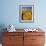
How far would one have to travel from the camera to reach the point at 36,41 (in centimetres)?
354

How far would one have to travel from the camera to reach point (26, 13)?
4.02 m

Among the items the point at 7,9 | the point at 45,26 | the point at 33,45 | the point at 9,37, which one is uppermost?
the point at 7,9

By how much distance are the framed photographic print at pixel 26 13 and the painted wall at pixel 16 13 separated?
0.09 meters

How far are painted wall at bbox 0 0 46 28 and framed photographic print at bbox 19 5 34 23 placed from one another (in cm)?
9

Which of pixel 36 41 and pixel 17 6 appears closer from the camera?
pixel 36 41

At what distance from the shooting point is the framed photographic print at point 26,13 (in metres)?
3.99

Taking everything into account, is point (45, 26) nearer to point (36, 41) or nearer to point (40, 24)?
point (40, 24)

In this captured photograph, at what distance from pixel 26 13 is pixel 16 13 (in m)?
0.31

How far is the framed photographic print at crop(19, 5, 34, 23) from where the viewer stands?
3994 mm

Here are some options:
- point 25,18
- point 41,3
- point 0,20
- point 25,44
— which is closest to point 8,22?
point 0,20

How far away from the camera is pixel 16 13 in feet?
13.1

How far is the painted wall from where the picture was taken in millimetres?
3975

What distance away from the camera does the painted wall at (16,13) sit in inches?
156

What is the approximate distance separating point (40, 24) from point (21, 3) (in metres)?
0.86
